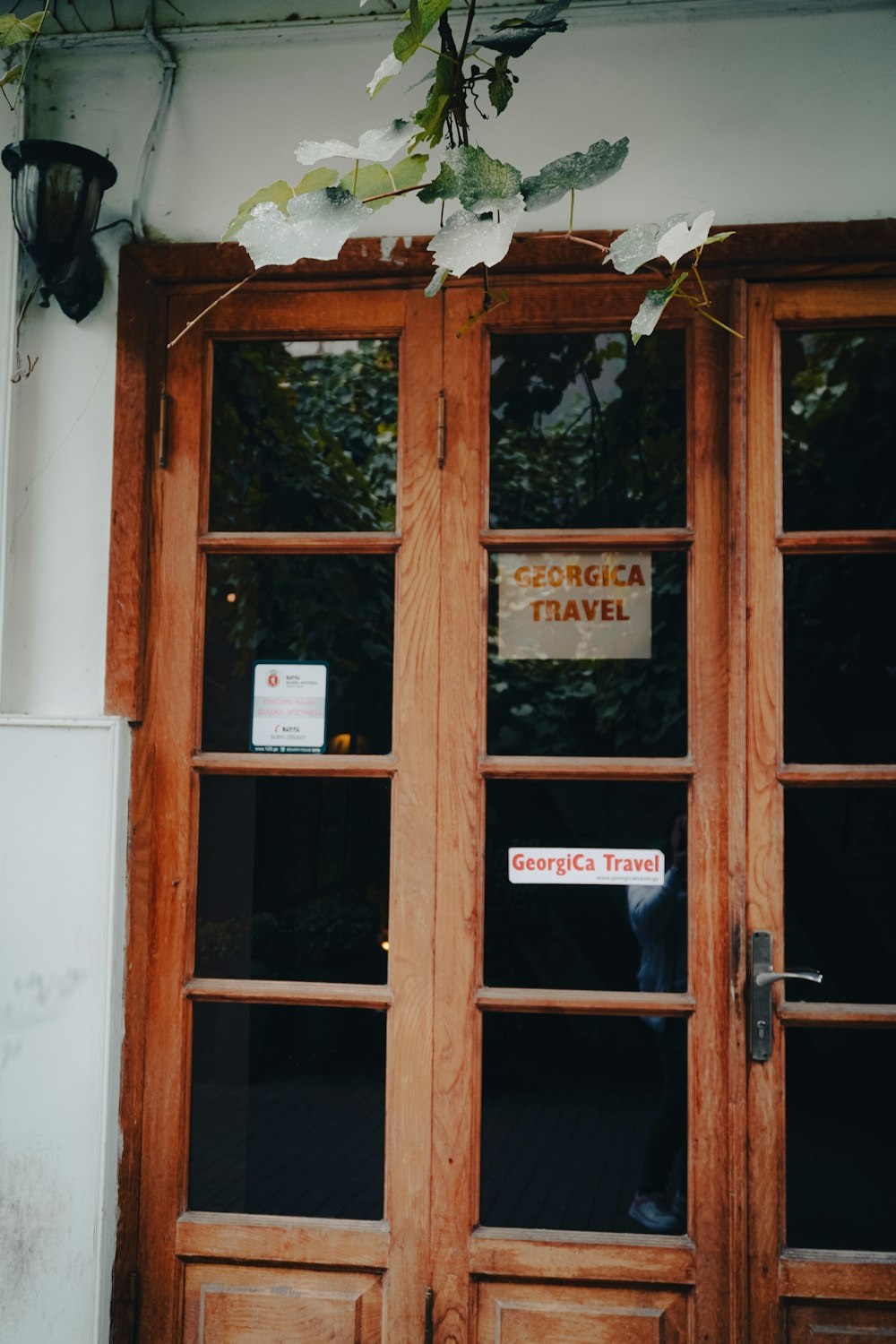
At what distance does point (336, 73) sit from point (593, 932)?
85.8 inches

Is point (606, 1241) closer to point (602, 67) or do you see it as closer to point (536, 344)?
point (536, 344)

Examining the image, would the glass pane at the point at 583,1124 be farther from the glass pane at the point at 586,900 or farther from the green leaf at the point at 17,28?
the green leaf at the point at 17,28

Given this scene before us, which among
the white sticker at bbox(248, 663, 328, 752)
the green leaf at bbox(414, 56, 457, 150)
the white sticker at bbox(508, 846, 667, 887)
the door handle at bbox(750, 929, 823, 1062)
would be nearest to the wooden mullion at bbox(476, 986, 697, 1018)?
the door handle at bbox(750, 929, 823, 1062)

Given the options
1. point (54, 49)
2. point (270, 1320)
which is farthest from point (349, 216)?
point (270, 1320)

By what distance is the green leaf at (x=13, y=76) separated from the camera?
98.0 inches

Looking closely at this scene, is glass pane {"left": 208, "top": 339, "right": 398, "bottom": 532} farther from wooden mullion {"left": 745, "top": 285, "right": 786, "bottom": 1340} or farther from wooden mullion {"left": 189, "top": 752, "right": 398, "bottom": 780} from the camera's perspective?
wooden mullion {"left": 745, "top": 285, "right": 786, "bottom": 1340}

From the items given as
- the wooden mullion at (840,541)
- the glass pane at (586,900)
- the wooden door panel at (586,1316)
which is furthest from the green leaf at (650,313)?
the wooden door panel at (586,1316)

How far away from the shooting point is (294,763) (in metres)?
2.61

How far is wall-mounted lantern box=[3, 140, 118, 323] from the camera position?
93.3 inches

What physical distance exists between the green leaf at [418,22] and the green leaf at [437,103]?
5 cm

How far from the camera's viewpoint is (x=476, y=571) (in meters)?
2.60

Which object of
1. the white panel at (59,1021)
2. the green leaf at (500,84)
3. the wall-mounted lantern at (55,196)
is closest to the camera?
the green leaf at (500,84)

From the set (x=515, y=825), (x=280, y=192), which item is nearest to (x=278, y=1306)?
(x=515, y=825)

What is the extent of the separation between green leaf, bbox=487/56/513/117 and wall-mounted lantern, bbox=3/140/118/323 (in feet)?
3.11
